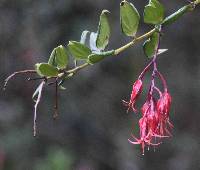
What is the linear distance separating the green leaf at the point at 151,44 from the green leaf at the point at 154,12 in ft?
0.14

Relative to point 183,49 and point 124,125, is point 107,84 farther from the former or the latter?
point 183,49

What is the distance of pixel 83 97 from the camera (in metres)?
4.26

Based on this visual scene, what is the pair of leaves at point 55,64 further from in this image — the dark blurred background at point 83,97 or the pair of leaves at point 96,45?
the dark blurred background at point 83,97

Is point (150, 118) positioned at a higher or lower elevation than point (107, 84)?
higher

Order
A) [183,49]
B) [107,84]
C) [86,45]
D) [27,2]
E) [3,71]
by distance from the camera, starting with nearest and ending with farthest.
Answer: [86,45] < [27,2] < [3,71] < [107,84] < [183,49]

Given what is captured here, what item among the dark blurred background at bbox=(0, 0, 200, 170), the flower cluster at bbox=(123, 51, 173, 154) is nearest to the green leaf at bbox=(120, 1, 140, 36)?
the flower cluster at bbox=(123, 51, 173, 154)

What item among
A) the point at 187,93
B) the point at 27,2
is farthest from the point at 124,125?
the point at 27,2

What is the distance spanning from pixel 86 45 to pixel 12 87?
8.69 ft

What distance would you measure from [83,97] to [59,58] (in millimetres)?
2767

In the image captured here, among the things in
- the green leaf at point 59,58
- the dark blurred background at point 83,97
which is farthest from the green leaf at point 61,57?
the dark blurred background at point 83,97

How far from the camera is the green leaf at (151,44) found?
147 centimetres

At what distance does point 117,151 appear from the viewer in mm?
4219

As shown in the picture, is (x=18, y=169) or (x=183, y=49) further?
(x=183, y=49)

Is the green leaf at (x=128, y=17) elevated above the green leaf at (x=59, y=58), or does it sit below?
above
